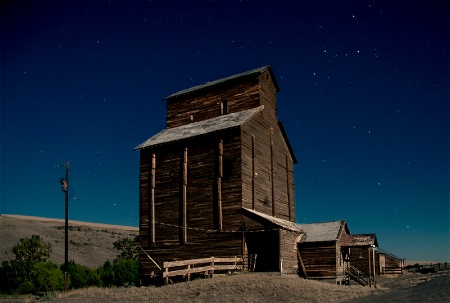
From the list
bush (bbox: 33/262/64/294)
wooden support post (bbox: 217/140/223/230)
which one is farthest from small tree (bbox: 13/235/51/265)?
wooden support post (bbox: 217/140/223/230)

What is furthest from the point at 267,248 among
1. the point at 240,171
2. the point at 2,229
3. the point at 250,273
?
the point at 2,229

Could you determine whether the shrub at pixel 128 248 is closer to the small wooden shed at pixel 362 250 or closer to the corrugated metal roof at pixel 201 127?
the corrugated metal roof at pixel 201 127

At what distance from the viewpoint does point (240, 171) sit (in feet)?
104

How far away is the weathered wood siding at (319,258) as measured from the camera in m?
35.2

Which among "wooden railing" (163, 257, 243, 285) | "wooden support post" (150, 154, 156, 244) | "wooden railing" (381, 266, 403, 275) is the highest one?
"wooden support post" (150, 154, 156, 244)

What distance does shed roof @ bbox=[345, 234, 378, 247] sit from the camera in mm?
38263

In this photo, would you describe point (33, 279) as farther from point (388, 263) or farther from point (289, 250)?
point (388, 263)

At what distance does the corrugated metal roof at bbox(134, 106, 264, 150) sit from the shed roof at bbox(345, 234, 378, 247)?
14.1 m

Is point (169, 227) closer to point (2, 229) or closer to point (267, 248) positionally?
point (267, 248)

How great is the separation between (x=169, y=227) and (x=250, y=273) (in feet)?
26.6

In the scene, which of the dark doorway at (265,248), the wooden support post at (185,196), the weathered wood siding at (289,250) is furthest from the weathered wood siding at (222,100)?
the dark doorway at (265,248)

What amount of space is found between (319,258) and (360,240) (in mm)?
6747

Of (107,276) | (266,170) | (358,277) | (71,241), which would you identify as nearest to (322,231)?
(358,277)

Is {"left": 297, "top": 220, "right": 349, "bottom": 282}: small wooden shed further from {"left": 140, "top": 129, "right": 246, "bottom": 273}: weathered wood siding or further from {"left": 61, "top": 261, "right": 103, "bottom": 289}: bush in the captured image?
{"left": 61, "top": 261, "right": 103, "bottom": 289}: bush
